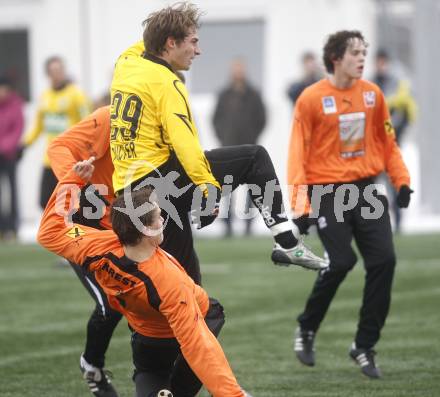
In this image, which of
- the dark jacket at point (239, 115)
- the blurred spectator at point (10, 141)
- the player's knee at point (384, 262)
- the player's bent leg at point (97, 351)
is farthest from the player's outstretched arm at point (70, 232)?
the blurred spectator at point (10, 141)

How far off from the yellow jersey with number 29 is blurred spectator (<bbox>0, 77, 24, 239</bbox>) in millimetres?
10396

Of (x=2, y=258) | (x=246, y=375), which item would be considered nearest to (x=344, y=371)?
(x=246, y=375)

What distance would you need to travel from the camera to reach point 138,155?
5.91 meters

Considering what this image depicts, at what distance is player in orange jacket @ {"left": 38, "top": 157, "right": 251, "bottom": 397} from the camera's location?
5141 millimetres

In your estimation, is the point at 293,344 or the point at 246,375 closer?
the point at 246,375

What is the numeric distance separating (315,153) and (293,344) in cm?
157

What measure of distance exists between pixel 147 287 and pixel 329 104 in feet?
7.91

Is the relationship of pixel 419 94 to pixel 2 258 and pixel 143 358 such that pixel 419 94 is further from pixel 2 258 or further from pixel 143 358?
pixel 143 358

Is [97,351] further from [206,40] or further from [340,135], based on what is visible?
[206,40]

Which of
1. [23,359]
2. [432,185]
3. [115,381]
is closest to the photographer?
[115,381]

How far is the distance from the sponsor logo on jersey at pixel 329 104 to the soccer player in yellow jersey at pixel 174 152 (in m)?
1.32

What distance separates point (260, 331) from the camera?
29.0 ft

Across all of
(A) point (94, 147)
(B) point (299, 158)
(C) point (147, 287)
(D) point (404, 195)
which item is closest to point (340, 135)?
(B) point (299, 158)

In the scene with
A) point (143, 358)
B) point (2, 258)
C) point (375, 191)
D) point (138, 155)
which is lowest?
point (2, 258)
